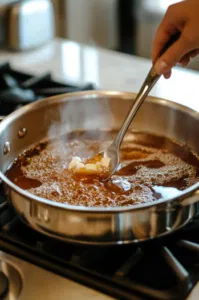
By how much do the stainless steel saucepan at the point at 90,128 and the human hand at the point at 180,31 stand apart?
133mm

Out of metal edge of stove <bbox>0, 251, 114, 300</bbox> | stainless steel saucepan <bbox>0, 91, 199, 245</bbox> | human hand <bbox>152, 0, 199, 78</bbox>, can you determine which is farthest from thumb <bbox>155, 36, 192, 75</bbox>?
metal edge of stove <bbox>0, 251, 114, 300</bbox>

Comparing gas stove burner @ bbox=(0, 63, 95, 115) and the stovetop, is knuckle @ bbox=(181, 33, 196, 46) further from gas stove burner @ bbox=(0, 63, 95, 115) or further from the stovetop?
gas stove burner @ bbox=(0, 63, 95, 115)

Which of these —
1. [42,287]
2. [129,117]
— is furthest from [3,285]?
[129,117]

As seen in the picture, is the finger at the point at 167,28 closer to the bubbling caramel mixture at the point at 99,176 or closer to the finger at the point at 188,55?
the finger at the point at 188,55

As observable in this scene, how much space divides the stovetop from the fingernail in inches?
8.0

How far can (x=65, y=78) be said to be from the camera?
1.19m

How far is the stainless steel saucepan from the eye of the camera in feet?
→ 1.98

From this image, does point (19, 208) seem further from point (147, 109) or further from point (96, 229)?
point (147, 109)

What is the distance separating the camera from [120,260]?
2.18 ft

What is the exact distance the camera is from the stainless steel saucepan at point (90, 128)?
1.98 feet

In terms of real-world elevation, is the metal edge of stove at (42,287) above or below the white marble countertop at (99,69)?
below

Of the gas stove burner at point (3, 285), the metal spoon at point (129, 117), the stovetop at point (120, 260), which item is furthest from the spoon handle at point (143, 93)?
the gas stove burner at point (3, 285)

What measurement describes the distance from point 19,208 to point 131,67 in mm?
667

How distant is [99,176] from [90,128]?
18 centimetres
